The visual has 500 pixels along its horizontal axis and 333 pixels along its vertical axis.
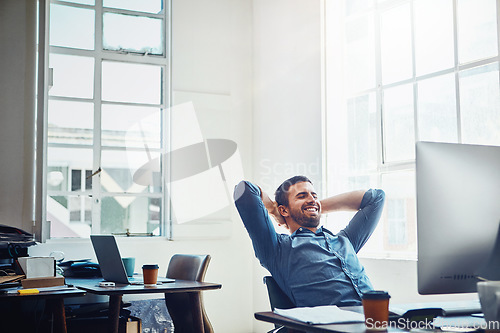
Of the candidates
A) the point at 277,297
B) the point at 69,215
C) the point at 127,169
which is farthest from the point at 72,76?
the point at 277,297

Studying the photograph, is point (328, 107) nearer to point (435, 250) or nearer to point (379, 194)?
point (379, 194)

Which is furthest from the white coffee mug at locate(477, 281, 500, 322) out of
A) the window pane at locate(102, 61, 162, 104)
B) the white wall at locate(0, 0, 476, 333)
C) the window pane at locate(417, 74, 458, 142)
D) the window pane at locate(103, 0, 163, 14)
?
the window pane at locate(103, 0, 163, 14)

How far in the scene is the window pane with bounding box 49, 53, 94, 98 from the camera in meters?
4.73

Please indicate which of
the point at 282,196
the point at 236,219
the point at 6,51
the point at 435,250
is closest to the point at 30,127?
the point at 6,51

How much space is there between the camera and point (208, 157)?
16.7 feet

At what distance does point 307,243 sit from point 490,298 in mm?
1510

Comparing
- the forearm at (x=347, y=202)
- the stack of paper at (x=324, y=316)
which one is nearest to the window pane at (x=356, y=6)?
the forearm at (x=347, y=202)

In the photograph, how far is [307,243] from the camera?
2836 millimetres

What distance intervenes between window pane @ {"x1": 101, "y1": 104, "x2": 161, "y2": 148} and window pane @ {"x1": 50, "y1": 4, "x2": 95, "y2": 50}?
1.90 ft

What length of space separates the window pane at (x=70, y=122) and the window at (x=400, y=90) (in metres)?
2.00

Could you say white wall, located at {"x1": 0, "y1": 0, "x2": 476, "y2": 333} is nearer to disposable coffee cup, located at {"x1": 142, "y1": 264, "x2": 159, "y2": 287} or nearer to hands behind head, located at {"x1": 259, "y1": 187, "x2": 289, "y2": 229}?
hands behind head, located at {"x1": 259, "y1": 187, "x2": 289, "y2": 229}

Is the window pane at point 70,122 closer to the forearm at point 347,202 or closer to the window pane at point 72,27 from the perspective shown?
the window pane at point 72,27

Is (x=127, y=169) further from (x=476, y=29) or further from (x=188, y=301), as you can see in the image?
(x=476, y=29)

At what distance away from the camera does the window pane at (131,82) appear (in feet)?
16.1
